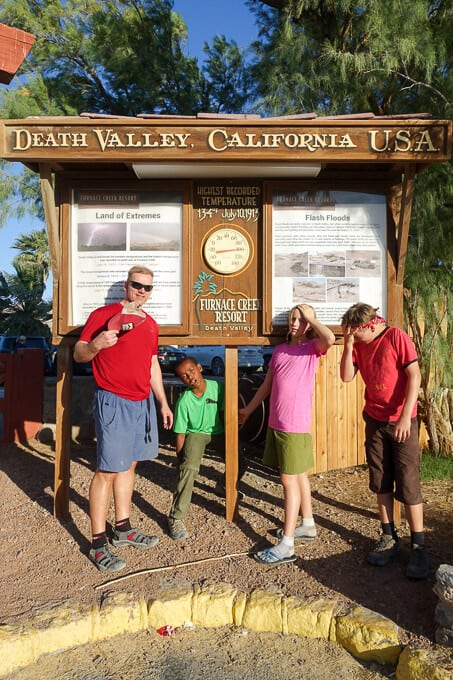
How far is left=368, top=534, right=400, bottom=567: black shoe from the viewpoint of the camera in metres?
3.72

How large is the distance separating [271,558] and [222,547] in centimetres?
44

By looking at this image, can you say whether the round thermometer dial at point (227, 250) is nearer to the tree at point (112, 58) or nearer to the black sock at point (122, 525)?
the black sock at point (122, 525)

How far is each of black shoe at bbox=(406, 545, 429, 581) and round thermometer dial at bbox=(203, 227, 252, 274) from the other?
2.35m

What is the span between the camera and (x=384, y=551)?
3785 millimetres

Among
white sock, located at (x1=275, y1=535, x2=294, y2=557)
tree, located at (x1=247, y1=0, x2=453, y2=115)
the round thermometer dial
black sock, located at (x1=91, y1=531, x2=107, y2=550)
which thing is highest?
tree, located at (x1=247, y1=0, x2=453, y2=115)

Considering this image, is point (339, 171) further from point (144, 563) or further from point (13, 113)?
point (13, 113)

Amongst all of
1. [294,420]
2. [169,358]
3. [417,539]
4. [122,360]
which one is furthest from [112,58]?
[169,358]

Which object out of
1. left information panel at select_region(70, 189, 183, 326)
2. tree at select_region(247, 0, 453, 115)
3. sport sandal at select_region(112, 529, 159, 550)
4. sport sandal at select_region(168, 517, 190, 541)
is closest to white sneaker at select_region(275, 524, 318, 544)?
sport sandal at select_region(168, 517, 190, 541)

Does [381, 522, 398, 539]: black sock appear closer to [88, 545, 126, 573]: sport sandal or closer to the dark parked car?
[88, 545, 126, 573]: sport sandal

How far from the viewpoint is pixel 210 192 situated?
15.0 feet

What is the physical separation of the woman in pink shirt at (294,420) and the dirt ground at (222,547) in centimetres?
14

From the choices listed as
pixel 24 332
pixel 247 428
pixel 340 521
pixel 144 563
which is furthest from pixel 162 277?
pixel 24 332

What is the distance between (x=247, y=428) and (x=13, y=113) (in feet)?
17.1

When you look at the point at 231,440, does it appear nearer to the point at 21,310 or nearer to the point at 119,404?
the point at 119,404
